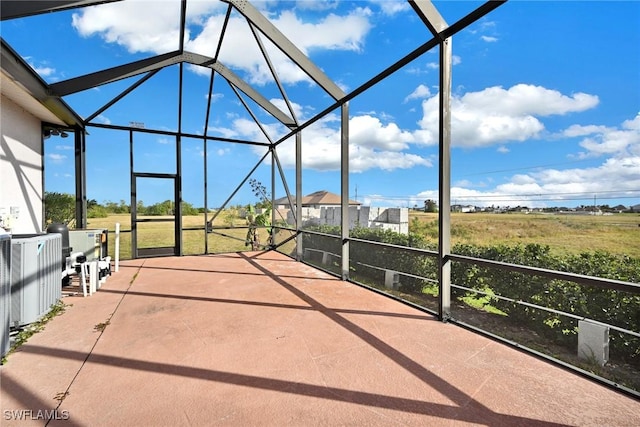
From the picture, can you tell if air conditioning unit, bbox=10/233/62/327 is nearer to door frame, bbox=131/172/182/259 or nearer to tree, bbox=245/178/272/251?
door frame, bbox=131/172/182/259

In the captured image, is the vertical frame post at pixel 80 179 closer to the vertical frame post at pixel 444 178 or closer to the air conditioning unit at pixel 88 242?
the air conditioning unit at pixel 88 242

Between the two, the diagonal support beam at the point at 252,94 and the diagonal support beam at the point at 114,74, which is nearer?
the diagonal support beam at the point at 114,74

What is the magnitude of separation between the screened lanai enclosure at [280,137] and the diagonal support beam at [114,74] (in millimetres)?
26

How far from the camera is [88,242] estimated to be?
16.3ft

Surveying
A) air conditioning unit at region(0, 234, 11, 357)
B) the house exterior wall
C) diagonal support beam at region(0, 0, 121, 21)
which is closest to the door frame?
the house exterior wall

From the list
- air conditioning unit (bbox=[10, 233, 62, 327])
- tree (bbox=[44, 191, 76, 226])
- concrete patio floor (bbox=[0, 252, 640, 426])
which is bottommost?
concrete patio floor (bbox=[0, 252, 640, 426])

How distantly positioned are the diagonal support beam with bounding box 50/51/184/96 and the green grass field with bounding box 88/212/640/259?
302 cm

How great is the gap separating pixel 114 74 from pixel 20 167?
2.22 m

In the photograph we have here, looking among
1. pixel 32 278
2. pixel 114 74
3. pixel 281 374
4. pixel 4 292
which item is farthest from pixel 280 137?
pixel 281 374

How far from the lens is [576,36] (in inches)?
143

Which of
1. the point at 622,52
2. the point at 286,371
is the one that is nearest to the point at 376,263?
the point at 286,371

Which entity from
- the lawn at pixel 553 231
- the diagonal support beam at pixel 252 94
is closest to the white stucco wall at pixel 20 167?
the diagonal support beam at pixel 252 94

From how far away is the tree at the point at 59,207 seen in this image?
18.2 feet

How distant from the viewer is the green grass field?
4184 millimetres
